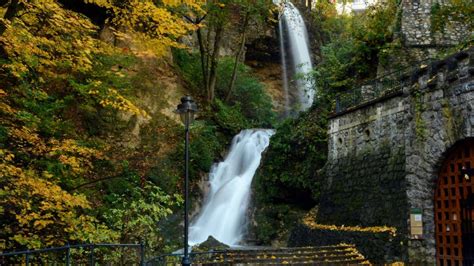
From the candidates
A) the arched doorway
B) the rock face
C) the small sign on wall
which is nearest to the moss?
the rock face

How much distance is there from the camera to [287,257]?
10.8 meters

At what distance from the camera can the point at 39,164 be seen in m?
9.27

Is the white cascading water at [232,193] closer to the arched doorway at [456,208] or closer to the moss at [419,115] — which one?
the arched doorway at [456,208]

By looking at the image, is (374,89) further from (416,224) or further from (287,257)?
(287,257)

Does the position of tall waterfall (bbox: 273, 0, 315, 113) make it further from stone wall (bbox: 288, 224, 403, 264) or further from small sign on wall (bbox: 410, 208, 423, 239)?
small sign on wall (bbox: 410, 208, 423, 239)

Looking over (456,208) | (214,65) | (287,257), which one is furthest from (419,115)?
(214,65)

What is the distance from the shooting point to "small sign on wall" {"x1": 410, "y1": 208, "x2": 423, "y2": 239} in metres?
10.4

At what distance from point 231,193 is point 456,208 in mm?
10508

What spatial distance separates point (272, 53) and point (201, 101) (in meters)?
10.9

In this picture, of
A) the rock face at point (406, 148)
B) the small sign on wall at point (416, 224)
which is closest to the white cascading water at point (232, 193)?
the rock face at point (406, 148)

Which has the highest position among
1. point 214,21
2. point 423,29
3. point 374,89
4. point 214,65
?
point 214,21

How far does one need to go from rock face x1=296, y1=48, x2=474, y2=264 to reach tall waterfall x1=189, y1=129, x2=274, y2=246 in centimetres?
503

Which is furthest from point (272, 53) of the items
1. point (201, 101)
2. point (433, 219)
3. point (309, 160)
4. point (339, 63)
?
point (433, 219)

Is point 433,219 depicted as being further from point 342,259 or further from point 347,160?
point 347,160
